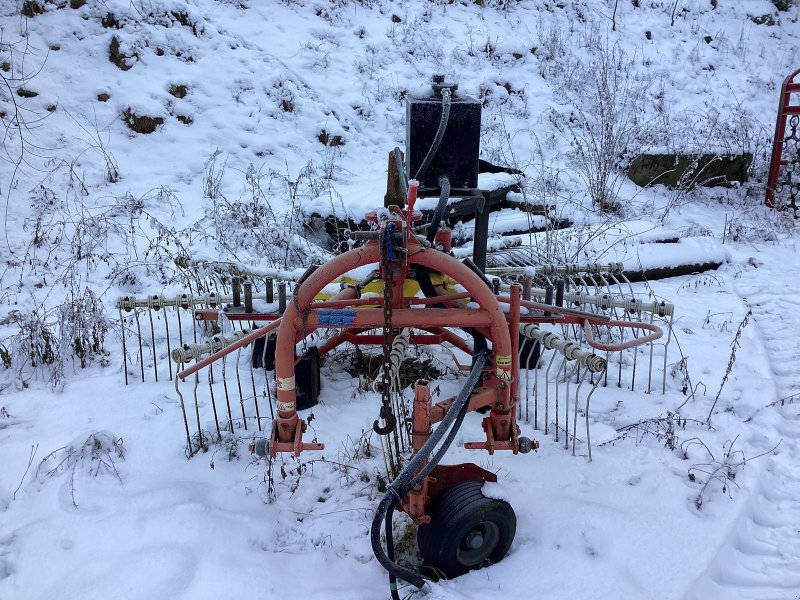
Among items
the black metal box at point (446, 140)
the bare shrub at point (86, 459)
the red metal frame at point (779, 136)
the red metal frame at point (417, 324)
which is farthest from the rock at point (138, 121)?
the red metal frame at point (779, 136)

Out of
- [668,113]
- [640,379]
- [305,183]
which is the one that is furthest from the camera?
[668,113]

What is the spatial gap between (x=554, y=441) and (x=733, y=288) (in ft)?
10.4

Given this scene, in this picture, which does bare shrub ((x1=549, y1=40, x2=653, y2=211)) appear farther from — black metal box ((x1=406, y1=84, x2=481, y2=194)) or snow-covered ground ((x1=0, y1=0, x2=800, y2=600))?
black metal box ((x1=406, y1=84, x2=481, y2=194))

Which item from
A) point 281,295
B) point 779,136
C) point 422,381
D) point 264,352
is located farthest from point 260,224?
point 779,136

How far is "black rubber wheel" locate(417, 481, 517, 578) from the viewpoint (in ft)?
7.91

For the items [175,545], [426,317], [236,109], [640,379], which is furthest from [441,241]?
[236,109]

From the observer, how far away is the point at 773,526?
2.82 m

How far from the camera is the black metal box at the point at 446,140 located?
12.4 feet

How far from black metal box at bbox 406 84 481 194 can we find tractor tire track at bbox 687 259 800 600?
222 cm

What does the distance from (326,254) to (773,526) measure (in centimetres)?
404

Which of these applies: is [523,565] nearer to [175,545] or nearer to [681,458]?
[681,458]

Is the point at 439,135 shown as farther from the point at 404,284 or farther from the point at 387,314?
the point at 387,314

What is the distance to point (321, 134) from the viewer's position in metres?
8.17

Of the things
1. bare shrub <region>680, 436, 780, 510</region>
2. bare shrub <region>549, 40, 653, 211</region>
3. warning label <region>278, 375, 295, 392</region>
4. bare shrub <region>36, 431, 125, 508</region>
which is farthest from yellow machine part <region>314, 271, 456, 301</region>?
bare shrub <region>549, 40, 653, 211</region>
